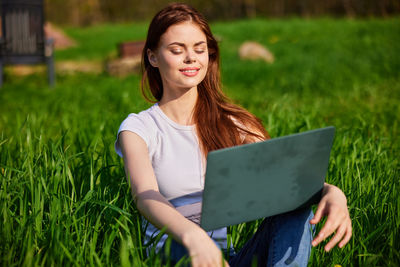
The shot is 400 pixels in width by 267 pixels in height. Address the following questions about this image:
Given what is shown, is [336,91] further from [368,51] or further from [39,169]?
[39,169]

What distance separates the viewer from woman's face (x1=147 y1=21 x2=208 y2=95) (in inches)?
62.9

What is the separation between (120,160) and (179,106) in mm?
635

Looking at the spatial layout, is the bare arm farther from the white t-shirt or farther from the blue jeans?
the blue jeans

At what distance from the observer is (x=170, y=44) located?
1.60 meters

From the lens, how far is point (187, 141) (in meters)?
1.62

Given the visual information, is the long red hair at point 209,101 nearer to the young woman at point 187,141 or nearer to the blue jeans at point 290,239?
the young woman at point 187,141

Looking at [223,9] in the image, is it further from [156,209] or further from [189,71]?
[156,209]

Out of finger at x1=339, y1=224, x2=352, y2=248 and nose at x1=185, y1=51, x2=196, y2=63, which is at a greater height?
nose at x1=185, y1=51, x2=196, y2=63

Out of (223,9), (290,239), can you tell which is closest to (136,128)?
(290,239)

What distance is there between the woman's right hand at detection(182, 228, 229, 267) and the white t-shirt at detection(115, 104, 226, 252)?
40 cm

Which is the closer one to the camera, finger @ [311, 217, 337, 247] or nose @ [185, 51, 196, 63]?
finger @ [311, 217, 337, 247]

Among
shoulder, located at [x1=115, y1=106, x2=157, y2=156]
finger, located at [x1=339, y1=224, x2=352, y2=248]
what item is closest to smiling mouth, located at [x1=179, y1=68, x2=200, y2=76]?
shoulder, located at [x1=115, y1=106, x2=157, y2=156]

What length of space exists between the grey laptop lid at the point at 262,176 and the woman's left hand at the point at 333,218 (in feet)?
0.21

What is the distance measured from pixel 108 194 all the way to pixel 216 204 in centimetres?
73
